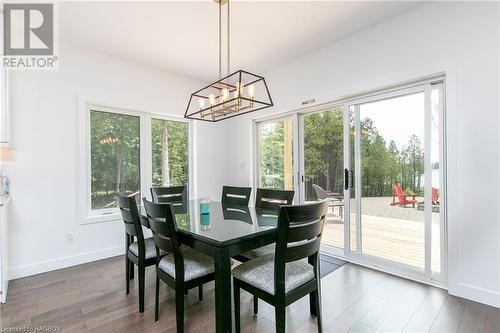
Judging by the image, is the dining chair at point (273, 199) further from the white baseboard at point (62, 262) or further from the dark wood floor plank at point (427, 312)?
the white baseboard at point (62, 262)

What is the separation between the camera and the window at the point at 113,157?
11.1 feet

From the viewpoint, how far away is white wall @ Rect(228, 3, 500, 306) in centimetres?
207

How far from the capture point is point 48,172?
291 cm

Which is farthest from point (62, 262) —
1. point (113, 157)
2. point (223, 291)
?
point (223, 291)

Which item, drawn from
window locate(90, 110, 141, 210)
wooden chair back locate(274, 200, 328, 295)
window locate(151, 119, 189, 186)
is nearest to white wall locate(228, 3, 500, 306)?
wooden chair back locate(274, 200, 328, 295)

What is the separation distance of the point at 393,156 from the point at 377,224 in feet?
2.73

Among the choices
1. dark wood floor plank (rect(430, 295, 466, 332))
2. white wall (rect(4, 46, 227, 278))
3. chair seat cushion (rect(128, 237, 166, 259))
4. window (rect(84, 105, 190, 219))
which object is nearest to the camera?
dark wood floor plank (rect(430, 295, 466, 332))

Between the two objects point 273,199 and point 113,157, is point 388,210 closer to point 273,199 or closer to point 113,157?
point 273,199

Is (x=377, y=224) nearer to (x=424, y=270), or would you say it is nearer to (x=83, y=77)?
(x=424, y=270)

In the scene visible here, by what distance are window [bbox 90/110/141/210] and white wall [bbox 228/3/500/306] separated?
3.45 m

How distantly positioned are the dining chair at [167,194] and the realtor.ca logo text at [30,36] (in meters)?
1.95

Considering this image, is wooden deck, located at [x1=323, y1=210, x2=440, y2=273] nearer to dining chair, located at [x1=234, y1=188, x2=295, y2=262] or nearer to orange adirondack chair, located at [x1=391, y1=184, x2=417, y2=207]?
orange adirondack chair, located at [x1=391, y1=184, x2=417, y2=207]

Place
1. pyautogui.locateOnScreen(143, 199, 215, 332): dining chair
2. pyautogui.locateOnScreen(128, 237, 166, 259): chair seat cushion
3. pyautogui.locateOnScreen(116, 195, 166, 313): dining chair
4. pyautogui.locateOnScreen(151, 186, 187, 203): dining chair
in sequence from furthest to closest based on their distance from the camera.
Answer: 1. pyautogui.locateOnScreen(151, 186, 187, 203): dining chair
2. pyautogui.locateOnScreen(128, 237, 166, 259): chair seat cushion
3. pyautogui.locateOnScreen(116, 195, 166, 313): dining chair
4. pyautogui.locateOnScreen(143, 199, 215, 332): dining chair

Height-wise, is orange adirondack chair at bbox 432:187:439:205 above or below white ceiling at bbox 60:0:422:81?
below
